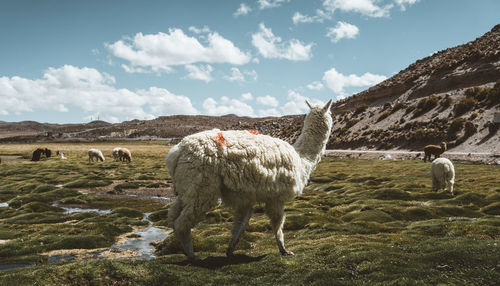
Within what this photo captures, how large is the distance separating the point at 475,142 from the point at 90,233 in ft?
121

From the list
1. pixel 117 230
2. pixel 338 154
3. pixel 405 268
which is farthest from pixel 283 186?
pixel 338 154

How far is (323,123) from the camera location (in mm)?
8195

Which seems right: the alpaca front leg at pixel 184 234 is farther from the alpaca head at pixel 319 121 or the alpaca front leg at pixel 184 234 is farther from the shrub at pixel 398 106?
the shrub at pixel 398 106

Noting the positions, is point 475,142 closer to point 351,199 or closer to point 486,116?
point 486,116

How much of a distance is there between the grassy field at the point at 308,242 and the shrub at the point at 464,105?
24158 mm

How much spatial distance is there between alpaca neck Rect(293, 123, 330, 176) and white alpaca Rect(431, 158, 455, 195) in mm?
11227

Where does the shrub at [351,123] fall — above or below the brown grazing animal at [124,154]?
above

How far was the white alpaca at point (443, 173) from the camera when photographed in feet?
53.2

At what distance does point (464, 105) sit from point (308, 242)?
137ft

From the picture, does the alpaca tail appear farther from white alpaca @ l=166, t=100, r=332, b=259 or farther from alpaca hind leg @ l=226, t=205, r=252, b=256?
alpaca hind leg @ l=226, t=205, r=252, b=256

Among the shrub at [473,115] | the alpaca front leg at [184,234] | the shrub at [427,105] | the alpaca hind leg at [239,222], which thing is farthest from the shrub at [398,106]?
the alpaca front leg at [184,234]

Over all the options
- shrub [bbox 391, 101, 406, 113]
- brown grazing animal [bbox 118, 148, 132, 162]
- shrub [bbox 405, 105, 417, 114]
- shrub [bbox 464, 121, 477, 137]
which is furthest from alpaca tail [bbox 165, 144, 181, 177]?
shrub [bbox 391, 101, 406, 113]

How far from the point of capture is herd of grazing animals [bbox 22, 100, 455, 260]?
6426mm

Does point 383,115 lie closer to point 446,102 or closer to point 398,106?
point 398,106
